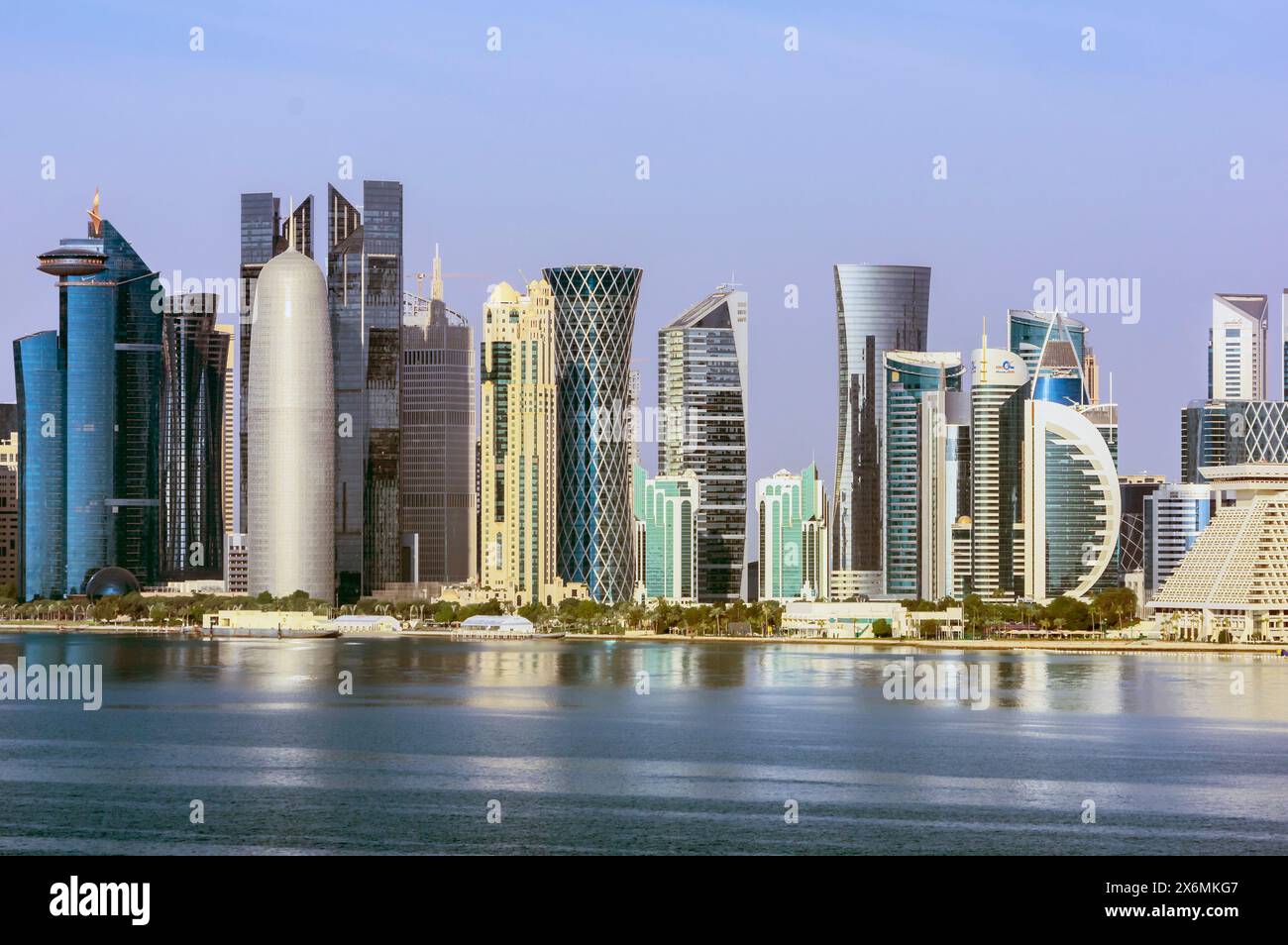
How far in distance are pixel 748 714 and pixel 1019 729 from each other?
13762mm

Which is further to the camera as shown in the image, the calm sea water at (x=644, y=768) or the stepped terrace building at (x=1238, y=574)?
the stepped terrace building at (x=1238, y=574)

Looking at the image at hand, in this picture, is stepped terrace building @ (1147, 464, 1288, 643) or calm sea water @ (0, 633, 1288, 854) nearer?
calm sea water @ (0, 633, 1288, 854)

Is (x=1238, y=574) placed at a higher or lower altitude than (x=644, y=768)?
higher

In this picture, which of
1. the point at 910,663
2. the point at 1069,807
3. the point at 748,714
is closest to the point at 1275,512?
the point at 910,663

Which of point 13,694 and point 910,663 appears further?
point 910,663

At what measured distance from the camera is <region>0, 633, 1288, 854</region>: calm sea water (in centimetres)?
5847

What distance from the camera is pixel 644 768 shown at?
7488 centimetres

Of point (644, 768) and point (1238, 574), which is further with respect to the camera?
point (1238, 574)

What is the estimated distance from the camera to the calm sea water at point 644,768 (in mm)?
58469
